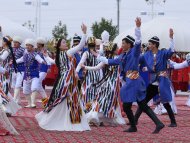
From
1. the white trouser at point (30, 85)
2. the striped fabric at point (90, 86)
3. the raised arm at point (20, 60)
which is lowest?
the white trouser at point (30, 85)

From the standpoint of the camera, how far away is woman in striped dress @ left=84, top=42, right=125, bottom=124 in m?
12.2

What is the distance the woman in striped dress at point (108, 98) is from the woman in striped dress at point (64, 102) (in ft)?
2.54

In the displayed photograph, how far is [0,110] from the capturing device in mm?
10000

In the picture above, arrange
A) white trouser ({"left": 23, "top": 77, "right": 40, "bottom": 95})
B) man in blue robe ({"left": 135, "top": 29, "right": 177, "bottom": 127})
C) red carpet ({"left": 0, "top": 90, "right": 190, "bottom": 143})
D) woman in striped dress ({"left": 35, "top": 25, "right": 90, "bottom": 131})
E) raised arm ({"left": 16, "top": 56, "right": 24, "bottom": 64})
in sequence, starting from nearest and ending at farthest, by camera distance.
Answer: red carpet ({"left": 0, "top": 90, "right": 190, "bottom": 143}), woman in striped dress ({"left": 35, "top": 25, "right": 90, "bottom": 131}), man in blue robe ({"left": 135, "top": 29, "right": 177, "bottom": 127}), raised arm ({"left": 16, "top": 56, "right": 24, "bottom": 64}), white trouser ({"left": 23, "top": 77, "right": 40, "bottom": 95})

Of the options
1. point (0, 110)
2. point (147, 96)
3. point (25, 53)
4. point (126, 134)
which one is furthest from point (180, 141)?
point (25, 53)

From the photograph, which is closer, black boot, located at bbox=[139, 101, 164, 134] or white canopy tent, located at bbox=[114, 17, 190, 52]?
black boot, located at bbox=[139, 101, 164, 134]

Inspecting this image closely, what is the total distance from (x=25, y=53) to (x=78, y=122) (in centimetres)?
547

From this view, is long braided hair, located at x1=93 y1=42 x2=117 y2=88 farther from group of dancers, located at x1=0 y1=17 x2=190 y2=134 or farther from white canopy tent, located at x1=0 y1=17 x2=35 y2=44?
white canopy tent, located at x1=0 y1=17 x2=35 y2=44

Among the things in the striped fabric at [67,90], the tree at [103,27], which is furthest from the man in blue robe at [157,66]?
the tree at [103,27]

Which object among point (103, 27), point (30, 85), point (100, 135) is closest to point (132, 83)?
point (100, 135)

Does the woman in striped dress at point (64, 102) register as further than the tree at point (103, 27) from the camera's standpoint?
No

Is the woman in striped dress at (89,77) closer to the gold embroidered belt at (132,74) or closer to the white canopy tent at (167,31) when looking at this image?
the gold embroidered belt at (132,74)

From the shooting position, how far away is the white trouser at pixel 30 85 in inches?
655

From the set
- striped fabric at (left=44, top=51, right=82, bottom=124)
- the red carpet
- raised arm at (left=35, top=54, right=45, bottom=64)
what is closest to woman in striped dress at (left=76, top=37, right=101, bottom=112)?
the red carpet
